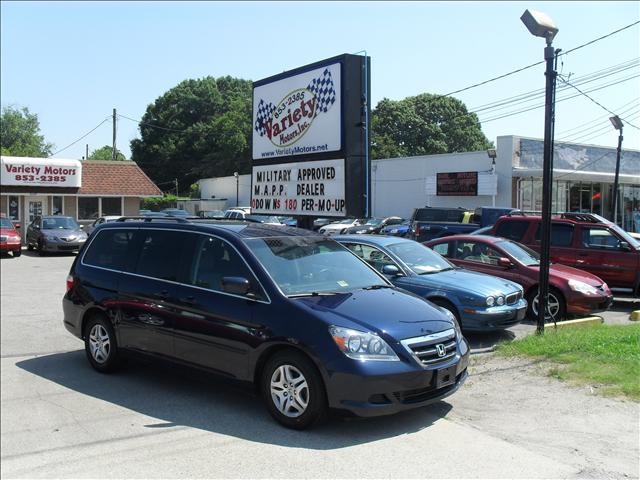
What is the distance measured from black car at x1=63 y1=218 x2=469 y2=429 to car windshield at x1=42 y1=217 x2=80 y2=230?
64.4ft

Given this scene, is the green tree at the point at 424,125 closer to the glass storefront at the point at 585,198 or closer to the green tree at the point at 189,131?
the green tree at the point at 189,131

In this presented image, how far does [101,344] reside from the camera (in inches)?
273

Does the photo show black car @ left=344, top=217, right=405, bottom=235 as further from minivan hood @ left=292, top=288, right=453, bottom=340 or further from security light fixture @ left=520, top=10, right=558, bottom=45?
minivan hood @ left=292, top=288, right=453, bottom=340

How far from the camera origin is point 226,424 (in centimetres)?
533

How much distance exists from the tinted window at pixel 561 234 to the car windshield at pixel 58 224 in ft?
63.9

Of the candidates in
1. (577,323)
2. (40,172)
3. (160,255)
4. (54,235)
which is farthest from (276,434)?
(40,172)

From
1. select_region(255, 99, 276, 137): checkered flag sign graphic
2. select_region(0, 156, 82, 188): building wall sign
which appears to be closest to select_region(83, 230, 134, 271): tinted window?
select_region(255, 99, 276, 137): checkered flag sign graphic

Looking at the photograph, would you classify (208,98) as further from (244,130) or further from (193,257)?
(193,257)

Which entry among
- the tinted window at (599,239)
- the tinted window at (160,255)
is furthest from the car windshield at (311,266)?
the tinted window at (599,239)

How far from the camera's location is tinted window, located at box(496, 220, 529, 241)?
13.8m

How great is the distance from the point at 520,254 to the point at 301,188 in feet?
13.9

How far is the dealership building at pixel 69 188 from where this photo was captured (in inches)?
1088

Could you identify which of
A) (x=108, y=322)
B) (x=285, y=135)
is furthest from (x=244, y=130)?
(x=108, y=322)

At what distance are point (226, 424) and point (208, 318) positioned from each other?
995 millimetres
